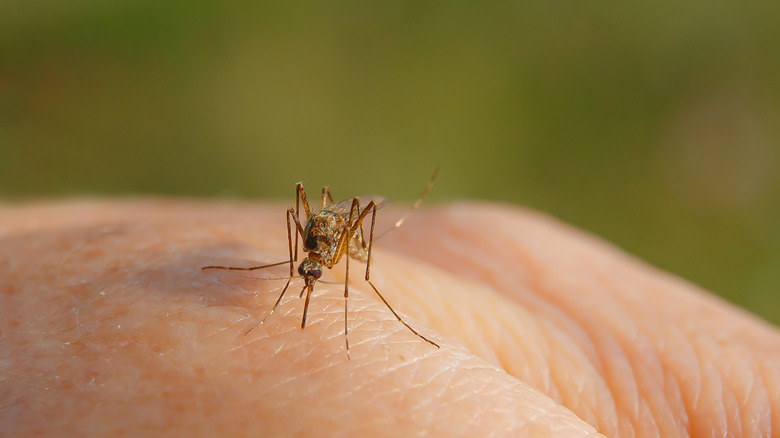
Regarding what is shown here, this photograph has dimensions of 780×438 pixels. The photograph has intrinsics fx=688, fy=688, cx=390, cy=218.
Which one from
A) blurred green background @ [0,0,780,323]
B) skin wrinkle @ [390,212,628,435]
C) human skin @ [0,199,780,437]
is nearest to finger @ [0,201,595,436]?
human skin @ [0,199,780,437]

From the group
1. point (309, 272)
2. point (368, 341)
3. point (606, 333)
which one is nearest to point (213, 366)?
point (368, 341)

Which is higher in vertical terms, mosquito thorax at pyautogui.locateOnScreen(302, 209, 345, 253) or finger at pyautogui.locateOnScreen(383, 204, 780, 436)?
mosquito thorax at pyautogui.locateOnScreen(302, 209, 345, 253)

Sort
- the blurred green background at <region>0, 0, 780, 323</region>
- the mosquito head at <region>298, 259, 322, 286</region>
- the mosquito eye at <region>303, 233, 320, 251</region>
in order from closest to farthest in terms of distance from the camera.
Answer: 1. the mosquito head at <region>298, 259, 322, 286</region>
2. the mosquito eye at <region>303, 233, 320, 251</region>
3. the blurred green background at <region>0, 0, 780, 323</region>

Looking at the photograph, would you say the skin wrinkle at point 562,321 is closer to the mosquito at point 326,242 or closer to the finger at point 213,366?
the finger at point 213,366

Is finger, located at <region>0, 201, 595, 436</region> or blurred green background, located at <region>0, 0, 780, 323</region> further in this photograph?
blurred green background, located at <region>0, 0, 780, 323</region>

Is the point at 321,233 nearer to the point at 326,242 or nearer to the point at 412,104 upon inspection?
the point at 326,242

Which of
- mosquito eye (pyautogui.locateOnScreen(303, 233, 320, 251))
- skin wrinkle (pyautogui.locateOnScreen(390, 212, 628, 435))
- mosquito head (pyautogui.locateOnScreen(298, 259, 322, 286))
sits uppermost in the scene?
mosquito eye (pyautogui.locateOnScreen(303, 233, 320, 251))

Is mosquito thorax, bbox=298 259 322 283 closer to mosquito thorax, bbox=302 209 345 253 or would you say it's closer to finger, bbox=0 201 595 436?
finger, bbox=0 201 595 436
